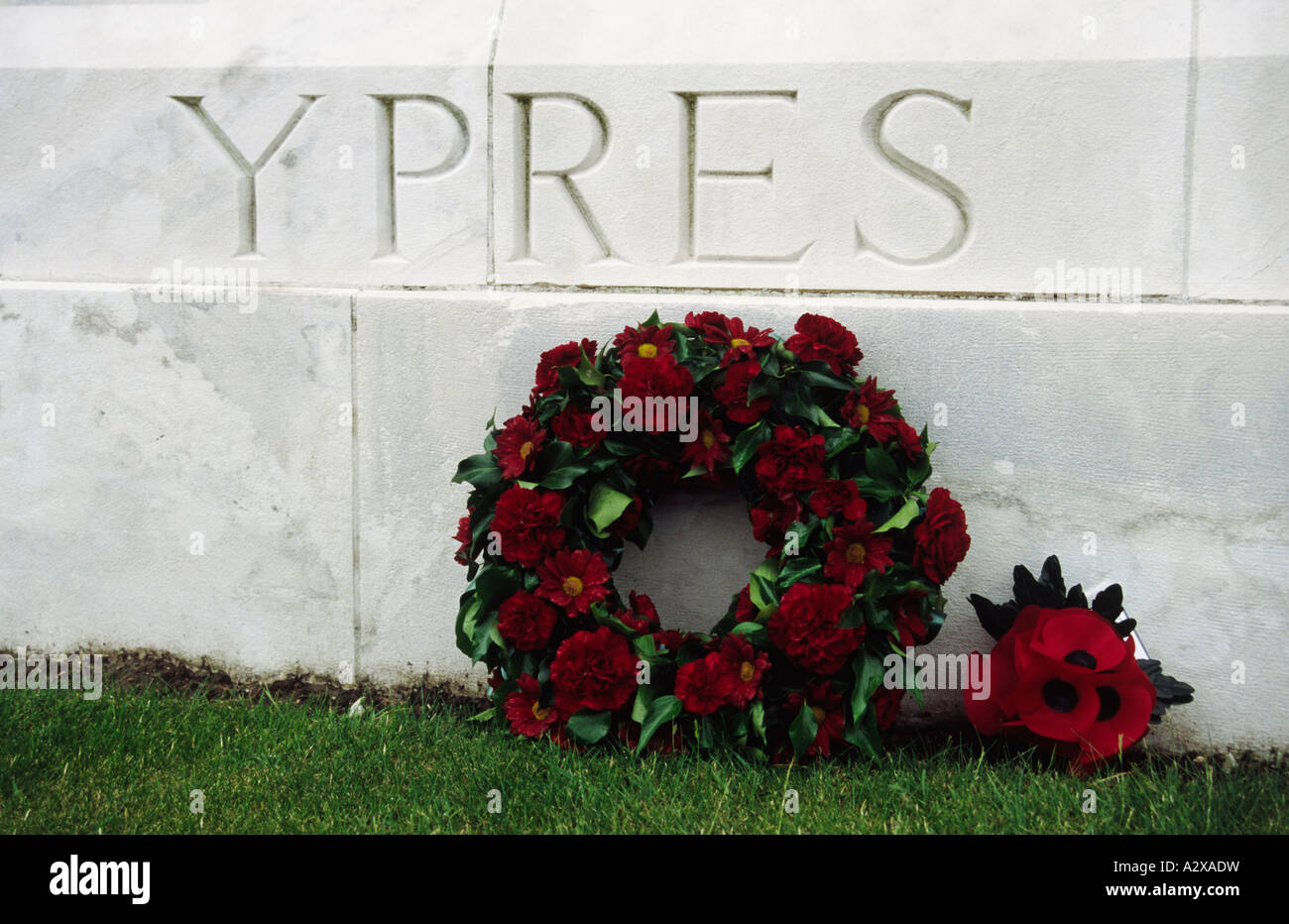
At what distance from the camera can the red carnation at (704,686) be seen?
9.69 ft

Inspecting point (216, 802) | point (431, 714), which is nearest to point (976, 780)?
point (431, 714)

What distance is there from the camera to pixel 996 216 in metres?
3.29

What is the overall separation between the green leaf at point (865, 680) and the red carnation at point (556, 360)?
46.7 inches

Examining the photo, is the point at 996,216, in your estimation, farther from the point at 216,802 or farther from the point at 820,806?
the point at 216,802

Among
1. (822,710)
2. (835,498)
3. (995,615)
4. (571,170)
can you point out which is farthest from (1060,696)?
(571,170)

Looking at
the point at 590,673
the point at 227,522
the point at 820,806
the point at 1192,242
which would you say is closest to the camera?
the point at 820,806

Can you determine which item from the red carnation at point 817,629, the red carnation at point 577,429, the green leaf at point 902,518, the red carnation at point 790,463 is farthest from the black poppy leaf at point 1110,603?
the red carnation at point 577,429

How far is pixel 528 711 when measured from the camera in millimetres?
3121

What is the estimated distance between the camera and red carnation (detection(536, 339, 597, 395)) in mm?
3195

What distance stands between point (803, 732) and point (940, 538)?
0.65m

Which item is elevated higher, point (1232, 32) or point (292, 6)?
point (292, 6)

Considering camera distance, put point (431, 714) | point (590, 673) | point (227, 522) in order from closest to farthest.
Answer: point (590, 673), point (431, 714), point (227, 522)

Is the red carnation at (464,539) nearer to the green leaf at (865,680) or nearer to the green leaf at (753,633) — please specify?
the green leaf at (753,633)

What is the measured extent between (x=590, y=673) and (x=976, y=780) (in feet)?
3.52
